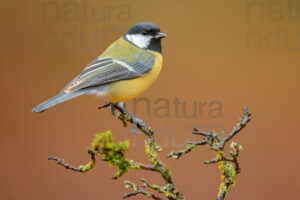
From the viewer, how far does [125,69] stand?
120cm

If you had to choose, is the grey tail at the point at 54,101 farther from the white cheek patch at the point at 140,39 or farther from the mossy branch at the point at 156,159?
the white cheek patch at the point at 140,39

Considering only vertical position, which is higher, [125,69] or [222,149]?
[125,69]

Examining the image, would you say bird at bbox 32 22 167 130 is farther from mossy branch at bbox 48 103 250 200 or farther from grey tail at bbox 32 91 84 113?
mossy branch at bbox 48 103 250 200

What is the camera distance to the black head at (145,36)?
1.20m

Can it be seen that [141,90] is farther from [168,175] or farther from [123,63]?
[168,175]

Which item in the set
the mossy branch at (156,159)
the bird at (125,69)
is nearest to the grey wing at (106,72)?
the bird at (125,69)

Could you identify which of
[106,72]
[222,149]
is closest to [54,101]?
[106,72]

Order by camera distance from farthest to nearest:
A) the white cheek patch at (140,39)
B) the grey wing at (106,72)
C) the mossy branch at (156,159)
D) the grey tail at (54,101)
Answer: the white cheek patch at (140,39), the grey wing at (106,72), the grey tail at (54,101), the mossy branch at (156,159)

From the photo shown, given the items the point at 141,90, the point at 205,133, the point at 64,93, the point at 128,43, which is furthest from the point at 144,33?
the point at 205,133

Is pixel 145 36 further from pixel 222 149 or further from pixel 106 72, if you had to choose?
pixel 222 149

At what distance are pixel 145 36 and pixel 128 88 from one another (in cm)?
22

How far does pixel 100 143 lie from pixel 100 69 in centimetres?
46

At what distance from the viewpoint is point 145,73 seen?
1.21m

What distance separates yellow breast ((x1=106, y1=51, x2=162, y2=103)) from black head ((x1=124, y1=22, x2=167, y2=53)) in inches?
3.7
